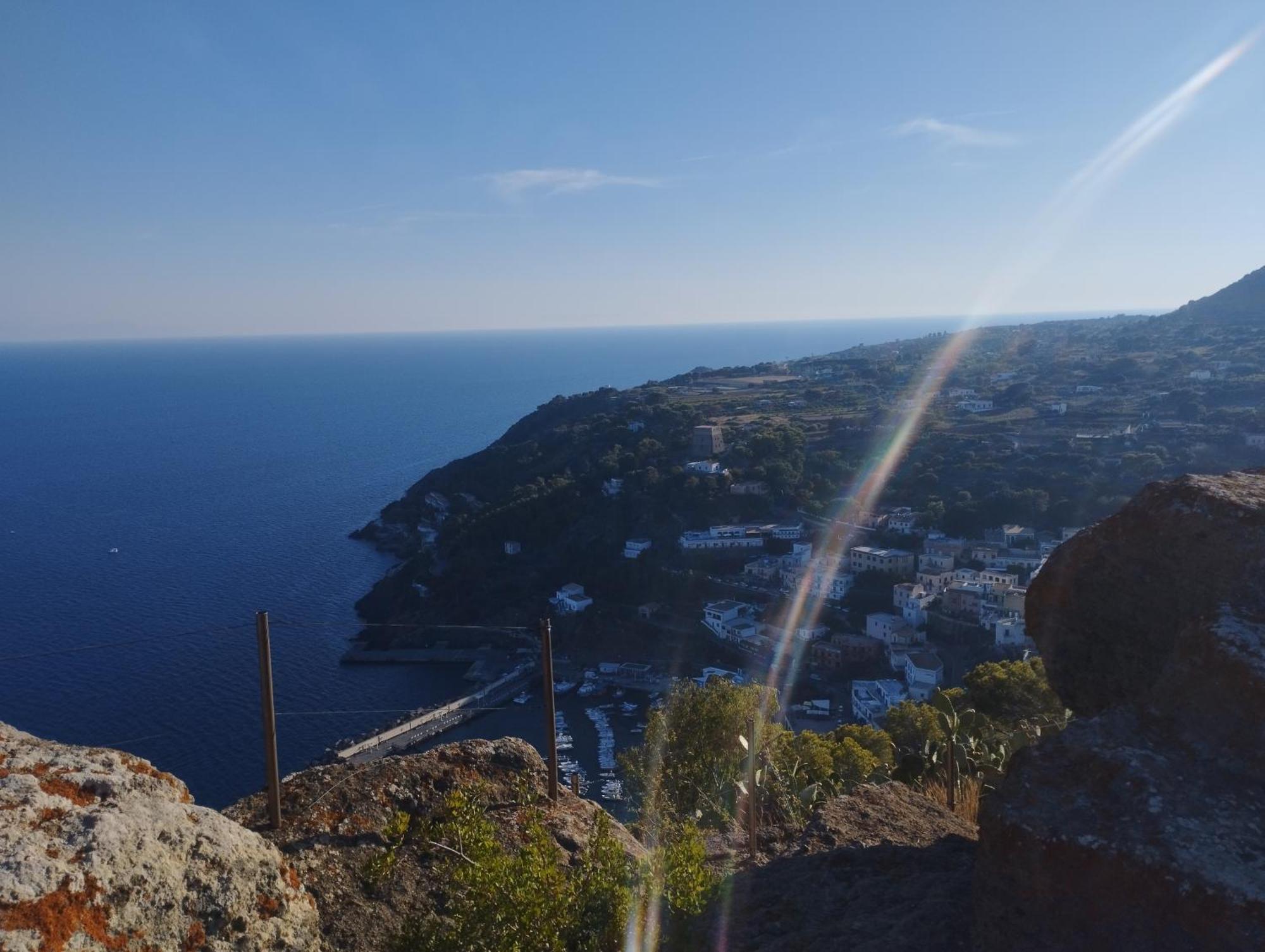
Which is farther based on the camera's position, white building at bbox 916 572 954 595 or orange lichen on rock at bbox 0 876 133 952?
white building at bbox 916 572 954 595

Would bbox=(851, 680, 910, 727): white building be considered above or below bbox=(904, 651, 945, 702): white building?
below

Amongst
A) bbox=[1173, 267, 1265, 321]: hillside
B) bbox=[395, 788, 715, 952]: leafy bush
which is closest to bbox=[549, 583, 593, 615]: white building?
bbox=[395, 788, 715, 952]: leafy bush

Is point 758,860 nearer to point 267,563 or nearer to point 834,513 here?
point 834,513

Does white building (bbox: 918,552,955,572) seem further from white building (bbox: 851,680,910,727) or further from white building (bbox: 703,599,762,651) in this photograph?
white building (bbox: 851,680,910,727)

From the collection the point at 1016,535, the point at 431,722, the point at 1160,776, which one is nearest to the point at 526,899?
the point at 1160,776

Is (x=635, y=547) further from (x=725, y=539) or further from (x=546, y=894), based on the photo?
(x=546, y=894)

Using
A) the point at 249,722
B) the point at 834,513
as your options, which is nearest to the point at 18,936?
the point at 249,722
